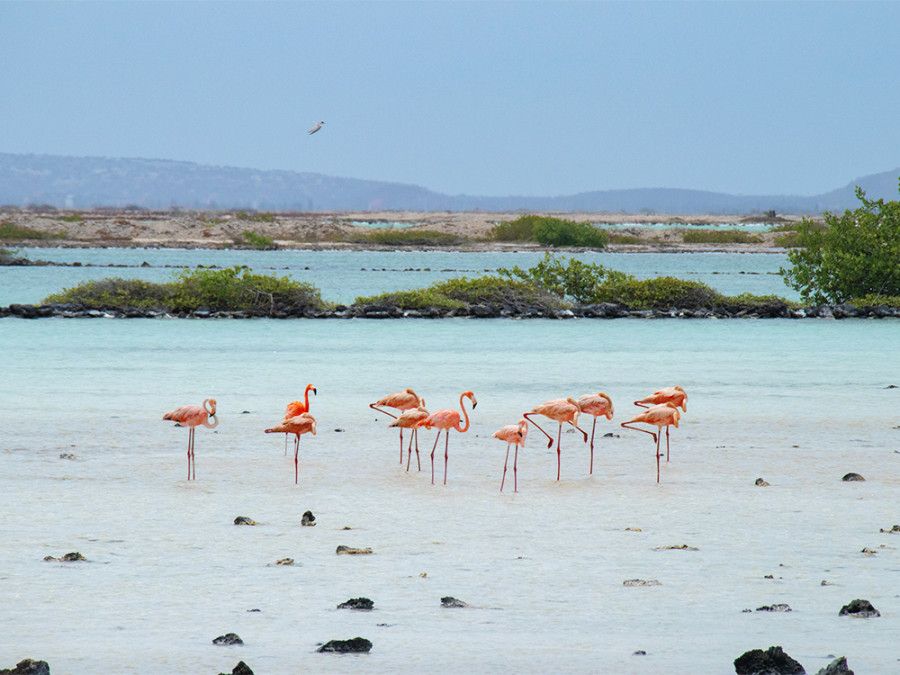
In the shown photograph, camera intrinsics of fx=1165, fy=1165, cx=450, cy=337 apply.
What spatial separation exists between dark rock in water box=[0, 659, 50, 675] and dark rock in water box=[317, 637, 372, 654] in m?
1.36

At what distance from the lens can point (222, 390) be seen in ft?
60.9

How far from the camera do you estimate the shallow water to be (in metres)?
6.23

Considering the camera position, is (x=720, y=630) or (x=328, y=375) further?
(x=328, y=375)

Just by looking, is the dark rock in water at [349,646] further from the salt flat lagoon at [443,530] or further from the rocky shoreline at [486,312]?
the rocky shoreline at [486,312]

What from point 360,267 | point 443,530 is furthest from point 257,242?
point 443,530

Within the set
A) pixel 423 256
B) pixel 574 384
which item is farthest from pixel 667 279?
pixel 423 256

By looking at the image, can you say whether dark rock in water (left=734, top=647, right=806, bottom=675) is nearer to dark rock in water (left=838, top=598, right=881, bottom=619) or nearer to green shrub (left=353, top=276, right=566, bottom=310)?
dark rock in water (left=838, top=598, right=881, bottom=619)

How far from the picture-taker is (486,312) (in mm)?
36094

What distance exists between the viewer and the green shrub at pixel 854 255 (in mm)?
35844

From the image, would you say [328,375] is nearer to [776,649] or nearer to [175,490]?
[175,490]

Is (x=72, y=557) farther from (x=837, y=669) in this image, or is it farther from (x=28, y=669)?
(x=837, y=669)

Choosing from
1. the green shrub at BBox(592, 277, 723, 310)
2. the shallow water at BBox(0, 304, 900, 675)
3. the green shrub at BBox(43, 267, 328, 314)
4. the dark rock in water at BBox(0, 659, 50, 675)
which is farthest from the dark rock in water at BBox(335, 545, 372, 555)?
the green shrub at BBox(592, 277, 723, 310)

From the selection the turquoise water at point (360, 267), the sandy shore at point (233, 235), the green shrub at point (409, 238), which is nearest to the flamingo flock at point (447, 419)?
the turquoise water at point (360, 267)

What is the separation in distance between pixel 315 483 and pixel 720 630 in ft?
17.1
